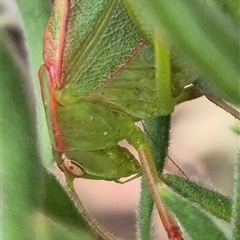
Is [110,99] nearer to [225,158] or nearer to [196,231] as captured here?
[196,231]

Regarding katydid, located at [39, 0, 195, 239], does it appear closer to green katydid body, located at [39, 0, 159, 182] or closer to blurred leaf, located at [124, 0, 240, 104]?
green katydid body, located at [39, 0, 159, 182]

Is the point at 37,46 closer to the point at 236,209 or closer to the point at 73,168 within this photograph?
the point at 73,168

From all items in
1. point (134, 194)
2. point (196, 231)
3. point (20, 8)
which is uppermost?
point (20, 8)

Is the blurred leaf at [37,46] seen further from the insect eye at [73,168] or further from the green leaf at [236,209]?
the green leaf at [236,209]

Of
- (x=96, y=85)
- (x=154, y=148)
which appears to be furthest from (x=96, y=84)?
(x=154, y=148)

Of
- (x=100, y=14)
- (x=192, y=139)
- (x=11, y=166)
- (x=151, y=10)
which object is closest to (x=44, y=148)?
(x=11, y=166)

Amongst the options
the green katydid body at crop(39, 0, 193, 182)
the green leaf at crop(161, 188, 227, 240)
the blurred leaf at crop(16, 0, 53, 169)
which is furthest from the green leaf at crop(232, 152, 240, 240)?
the blurred leaf at crop(16, 0, 53, 169)
